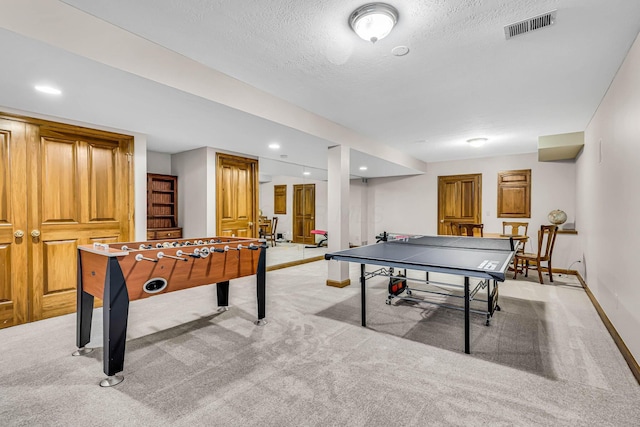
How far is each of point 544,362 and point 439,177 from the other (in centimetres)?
600

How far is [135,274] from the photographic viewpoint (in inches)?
87.4

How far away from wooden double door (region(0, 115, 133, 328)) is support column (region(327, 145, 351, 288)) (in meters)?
2.80

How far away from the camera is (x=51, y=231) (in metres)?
3.44

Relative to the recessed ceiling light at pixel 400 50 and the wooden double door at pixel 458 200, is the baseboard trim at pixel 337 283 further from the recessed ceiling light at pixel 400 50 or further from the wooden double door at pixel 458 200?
the wooden double door at pixel 458 200

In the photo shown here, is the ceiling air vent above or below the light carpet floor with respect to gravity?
above

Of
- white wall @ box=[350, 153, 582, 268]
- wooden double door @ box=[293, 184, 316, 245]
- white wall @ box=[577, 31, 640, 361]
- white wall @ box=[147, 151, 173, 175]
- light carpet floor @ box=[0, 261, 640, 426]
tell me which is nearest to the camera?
light carpet floor @ box=[0, 261, 640, 426]

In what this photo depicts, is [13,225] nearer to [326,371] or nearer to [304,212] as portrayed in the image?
[326,371]

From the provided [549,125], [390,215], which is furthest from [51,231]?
[390,215]

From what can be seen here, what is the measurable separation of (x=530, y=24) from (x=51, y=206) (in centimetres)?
480

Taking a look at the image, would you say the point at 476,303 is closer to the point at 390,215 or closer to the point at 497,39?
the point at 497,39

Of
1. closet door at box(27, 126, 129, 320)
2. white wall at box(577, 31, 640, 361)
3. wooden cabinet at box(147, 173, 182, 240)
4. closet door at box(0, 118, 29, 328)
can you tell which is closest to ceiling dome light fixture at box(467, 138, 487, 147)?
white wall at box(577, 31, 640, 361)

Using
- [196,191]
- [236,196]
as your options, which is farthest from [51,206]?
[236,196]

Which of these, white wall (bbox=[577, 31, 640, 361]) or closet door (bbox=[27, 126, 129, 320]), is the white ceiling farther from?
closet door (bbox=[27, 126, 129, 320])

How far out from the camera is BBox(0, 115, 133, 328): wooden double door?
3133 millimetres
